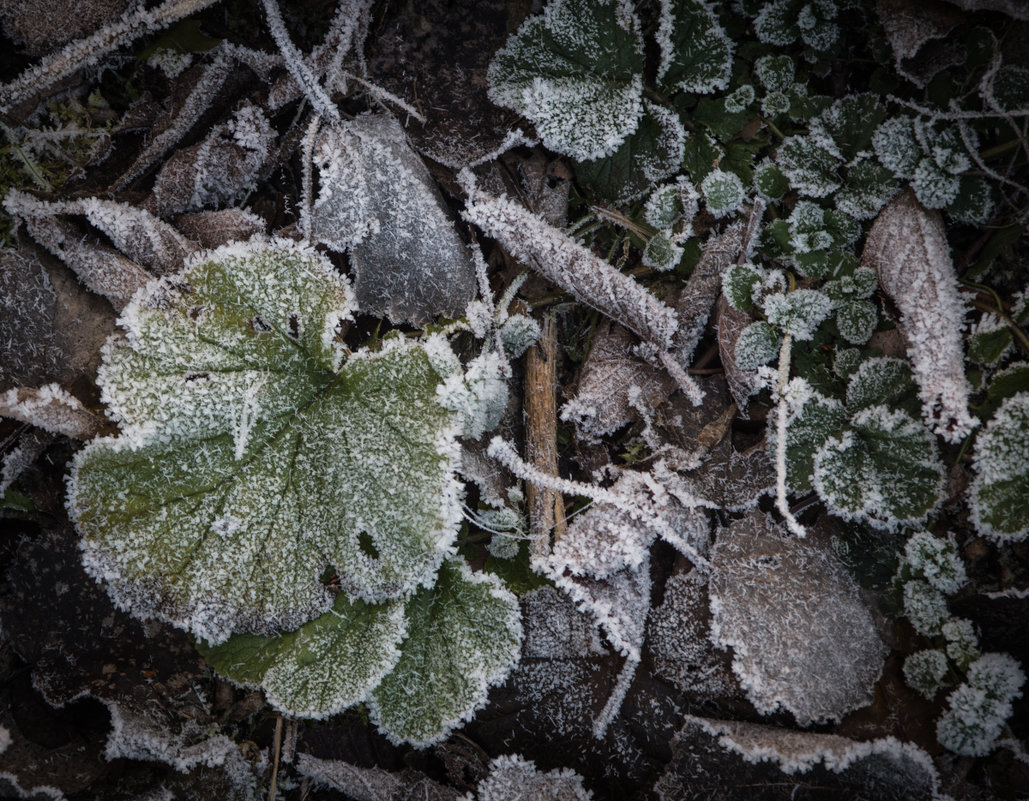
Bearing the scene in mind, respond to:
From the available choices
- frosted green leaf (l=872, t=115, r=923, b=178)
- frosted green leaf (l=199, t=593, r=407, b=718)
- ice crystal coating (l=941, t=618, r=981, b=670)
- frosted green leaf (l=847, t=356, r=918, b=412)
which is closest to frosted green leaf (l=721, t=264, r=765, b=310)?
frosted green leaf (l=847, t=356, r=918, b=412)

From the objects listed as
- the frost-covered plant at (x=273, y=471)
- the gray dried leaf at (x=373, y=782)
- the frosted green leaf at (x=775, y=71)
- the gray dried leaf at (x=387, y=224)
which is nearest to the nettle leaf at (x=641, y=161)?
the frosted green leaf at (x=775, y=71)

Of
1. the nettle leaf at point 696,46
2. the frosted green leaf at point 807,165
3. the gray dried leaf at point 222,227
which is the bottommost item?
the gray dried leaf at point 222,227

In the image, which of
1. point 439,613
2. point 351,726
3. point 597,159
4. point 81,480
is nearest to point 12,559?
point 81,480

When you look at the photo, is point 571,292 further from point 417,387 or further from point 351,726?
point 351,726

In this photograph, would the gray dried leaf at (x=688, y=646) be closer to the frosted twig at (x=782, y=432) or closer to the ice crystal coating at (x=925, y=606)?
the frosted twig at (x=782, y=432)

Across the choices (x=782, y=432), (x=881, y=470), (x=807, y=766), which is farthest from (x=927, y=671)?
(x=782, y=432)

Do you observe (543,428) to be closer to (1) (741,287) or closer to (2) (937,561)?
(1) (741,287)
